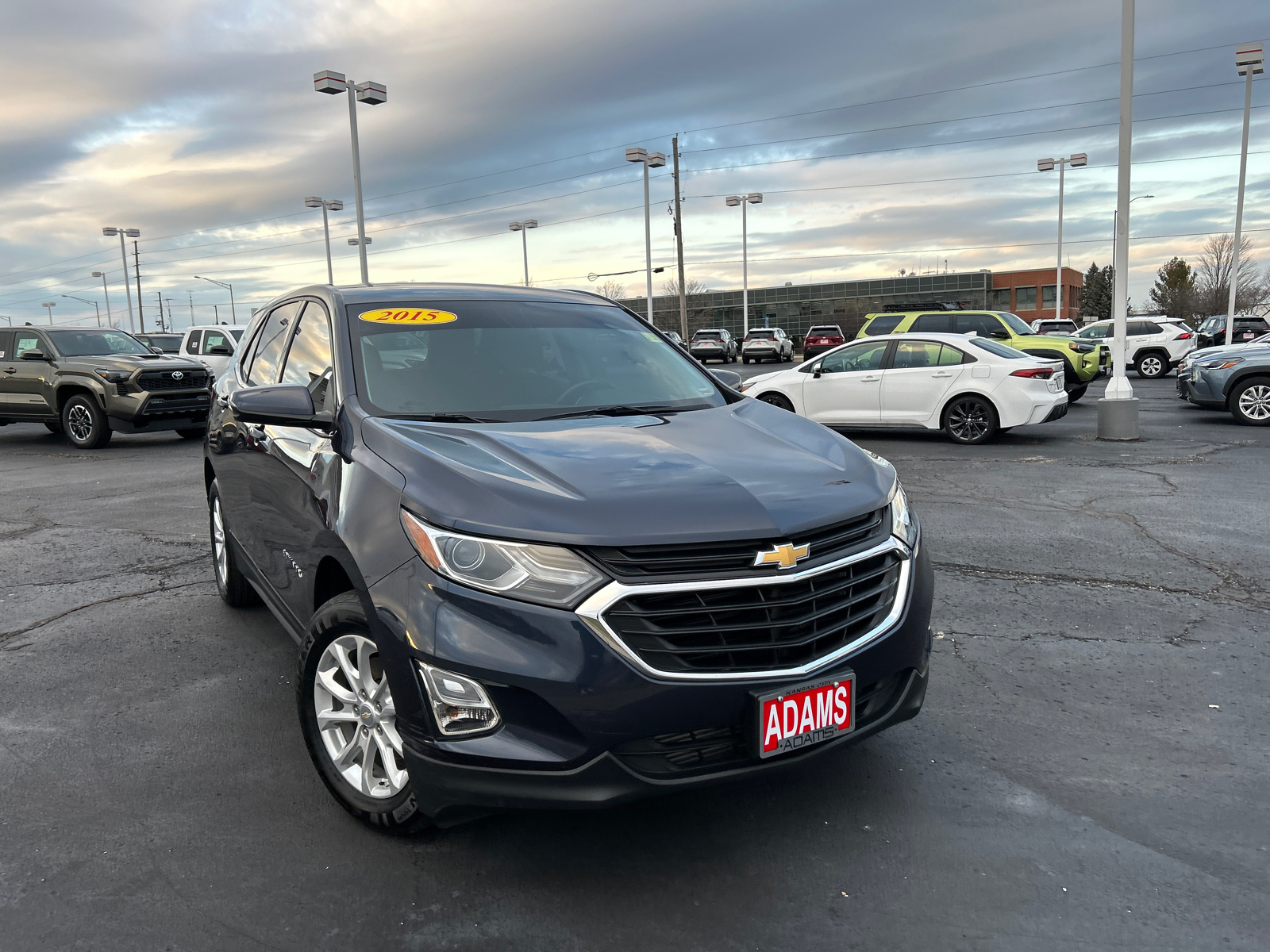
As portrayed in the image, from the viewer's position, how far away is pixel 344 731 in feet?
10.0

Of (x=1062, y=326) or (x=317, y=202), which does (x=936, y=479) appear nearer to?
(x=1062, y=326)

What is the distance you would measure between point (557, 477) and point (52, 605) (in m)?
4.40

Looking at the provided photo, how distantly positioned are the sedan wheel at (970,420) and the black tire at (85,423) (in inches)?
486

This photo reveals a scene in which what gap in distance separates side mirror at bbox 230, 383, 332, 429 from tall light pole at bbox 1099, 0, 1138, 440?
12017 mm

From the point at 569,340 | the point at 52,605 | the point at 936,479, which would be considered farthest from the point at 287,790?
the point at 936,479

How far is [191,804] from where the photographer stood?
318cm

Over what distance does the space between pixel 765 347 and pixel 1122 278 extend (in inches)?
1035

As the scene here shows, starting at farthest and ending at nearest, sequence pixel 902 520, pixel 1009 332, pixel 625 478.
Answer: pixel 1009 332 < pixel 902 520 < pixel 625 478

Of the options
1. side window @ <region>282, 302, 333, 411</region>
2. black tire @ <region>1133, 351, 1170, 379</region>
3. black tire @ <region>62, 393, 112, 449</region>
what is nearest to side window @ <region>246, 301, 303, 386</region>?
side window @ <region>282, 302, 333, 411</region>

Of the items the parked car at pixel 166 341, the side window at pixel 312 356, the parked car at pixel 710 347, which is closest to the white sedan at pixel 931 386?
the side window at pixel 312 356

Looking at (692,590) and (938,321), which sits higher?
(938,321)

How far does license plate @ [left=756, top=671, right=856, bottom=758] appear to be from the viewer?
2.53m

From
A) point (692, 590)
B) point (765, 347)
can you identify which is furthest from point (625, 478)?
point (765, 347)

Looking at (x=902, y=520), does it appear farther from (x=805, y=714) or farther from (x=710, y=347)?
(x=710, y=347)
